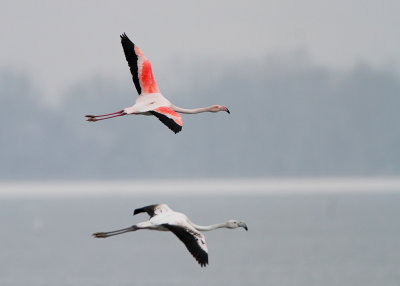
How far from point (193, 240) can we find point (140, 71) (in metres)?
3.75

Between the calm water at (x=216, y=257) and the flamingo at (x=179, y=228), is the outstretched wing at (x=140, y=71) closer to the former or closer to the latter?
the flamingo at (x=179, y=228)

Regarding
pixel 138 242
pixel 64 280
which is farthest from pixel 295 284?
pixel 138 242

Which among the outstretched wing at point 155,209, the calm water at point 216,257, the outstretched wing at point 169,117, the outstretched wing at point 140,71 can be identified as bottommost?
the outstretched wing at point 155,209

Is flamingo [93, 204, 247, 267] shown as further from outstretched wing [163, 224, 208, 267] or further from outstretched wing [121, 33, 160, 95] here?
outstretched wing [121, 33, 160, 95]

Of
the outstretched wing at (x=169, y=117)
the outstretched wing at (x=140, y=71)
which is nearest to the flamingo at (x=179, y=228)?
the outstretched wing at (x=169, y=117)

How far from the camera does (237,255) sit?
123 metres

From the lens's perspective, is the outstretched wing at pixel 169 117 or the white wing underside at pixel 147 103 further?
the white wing underside at pixel 147 103

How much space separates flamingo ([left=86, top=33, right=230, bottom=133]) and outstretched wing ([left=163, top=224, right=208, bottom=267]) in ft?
6.80

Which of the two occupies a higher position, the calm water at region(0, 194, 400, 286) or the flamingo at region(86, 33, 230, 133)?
the calm water at region(0, 194, 400, 286)

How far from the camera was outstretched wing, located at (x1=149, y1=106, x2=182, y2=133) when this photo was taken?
16375 millimetres

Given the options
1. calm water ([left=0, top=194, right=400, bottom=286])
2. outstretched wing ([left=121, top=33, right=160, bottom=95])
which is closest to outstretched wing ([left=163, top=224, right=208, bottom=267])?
outstretched wing ([left=121, top=33, right=160, bottom=95])

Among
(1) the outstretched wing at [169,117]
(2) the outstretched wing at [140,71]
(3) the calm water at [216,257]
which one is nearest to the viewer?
(1) the outstretched wing at [169,117]

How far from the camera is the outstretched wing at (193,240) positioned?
1722 cm

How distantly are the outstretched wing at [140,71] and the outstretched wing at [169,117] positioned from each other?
5.72 ft
